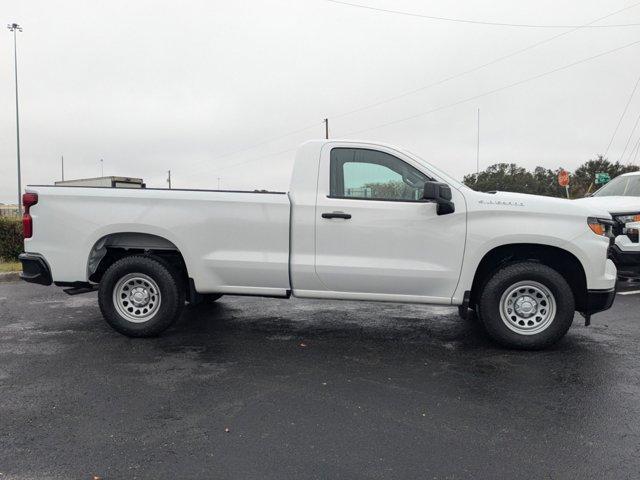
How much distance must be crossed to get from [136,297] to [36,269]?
110 cm

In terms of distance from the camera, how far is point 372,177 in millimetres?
5234

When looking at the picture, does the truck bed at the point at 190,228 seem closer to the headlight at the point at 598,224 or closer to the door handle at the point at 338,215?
the door handle at the point at 338,215

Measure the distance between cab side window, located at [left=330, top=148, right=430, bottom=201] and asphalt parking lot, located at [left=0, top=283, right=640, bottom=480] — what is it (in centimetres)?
158

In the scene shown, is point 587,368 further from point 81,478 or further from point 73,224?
point 73,224

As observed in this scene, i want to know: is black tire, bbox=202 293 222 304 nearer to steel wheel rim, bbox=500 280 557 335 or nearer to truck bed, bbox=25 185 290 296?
truck bed, bbox=25 185 290 296

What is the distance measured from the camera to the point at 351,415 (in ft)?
11.7

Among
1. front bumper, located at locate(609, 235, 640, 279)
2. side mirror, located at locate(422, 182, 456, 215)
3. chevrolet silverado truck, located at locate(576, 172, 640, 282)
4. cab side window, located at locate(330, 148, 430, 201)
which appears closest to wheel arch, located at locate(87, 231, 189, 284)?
cab side window, located at locate(330, 148, 430, 201)

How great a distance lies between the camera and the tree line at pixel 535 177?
49.1 m

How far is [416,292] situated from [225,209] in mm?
2122

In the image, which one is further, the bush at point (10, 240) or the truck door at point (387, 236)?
the bush at point (10, 240)

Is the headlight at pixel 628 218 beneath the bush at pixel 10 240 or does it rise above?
above

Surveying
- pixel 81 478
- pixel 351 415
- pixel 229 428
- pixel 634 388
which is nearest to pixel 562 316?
pixel 634 388

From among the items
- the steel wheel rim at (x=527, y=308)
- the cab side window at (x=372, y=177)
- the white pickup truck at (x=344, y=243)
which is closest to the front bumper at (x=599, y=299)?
the white pickup truck at (x=344, y=243)

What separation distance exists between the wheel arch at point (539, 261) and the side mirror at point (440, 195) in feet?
2.23
